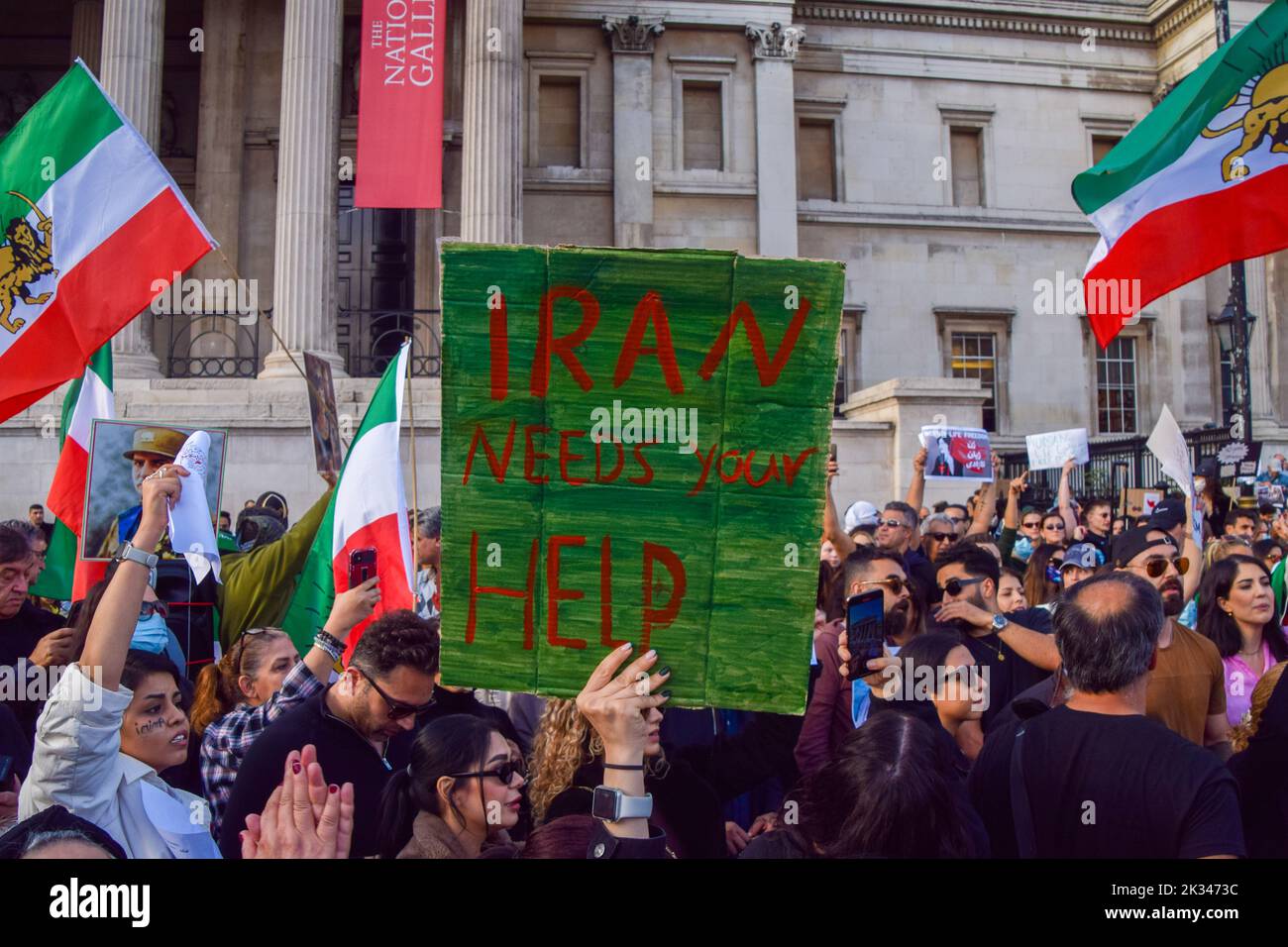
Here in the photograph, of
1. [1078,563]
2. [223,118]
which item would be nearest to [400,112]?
[223,118]

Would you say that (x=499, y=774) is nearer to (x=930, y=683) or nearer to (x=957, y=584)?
(x=930, y=683)

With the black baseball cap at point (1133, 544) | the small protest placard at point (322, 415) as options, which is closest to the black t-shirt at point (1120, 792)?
the black baseball cap at point (1133, 544)

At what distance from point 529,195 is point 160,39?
7.88 meters

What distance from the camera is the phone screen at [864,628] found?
13.0 feet

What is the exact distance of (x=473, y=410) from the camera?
11.0 ft

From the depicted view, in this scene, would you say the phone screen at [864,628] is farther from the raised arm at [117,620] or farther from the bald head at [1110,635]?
the raised arm at [117,620]

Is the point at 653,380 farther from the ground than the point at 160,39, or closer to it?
closer to it

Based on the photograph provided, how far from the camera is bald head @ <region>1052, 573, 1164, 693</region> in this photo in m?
3.40

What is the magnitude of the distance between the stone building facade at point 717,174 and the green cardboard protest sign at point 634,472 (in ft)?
47.0

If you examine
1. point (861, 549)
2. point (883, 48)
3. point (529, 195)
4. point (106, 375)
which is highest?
point (883, 48)

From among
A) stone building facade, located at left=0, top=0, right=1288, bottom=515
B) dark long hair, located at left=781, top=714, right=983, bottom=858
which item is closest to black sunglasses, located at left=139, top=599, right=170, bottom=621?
dark long hair, located at left=781, top=714, right=983, bottom=858

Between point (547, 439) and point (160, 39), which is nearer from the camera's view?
point (547, 439)
